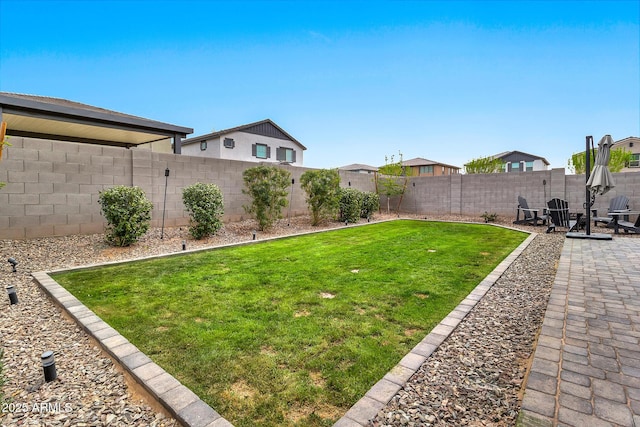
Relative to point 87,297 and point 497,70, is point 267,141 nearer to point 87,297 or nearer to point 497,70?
point 497,70

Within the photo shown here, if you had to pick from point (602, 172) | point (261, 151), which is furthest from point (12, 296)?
point (261, 151)

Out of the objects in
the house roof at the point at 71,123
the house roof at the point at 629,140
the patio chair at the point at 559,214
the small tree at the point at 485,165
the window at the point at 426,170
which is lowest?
the patio chair at the point at 559,214

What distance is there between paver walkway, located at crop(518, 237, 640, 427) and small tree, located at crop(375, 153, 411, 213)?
11240 millimetres

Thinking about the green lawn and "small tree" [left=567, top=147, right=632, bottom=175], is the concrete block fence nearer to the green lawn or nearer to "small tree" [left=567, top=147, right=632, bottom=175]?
the green lawn

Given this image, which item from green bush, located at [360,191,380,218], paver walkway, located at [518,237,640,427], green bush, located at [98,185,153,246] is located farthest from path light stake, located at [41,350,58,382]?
green bush, located at [360,191,380,218]

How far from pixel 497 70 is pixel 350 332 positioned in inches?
593

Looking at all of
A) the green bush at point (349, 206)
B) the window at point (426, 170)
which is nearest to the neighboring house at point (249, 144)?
the green bush at point (349, 206)

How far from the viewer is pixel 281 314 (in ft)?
10.6

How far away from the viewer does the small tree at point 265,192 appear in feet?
28.4

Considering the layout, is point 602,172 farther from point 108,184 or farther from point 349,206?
point 108,184

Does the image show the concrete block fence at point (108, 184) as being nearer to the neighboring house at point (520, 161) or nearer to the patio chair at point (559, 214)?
the patio chair at point (559, 214)

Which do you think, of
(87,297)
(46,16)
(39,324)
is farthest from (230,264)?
(46,16)

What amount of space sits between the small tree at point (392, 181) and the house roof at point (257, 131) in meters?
12.7

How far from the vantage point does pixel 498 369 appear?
2.26 meters
